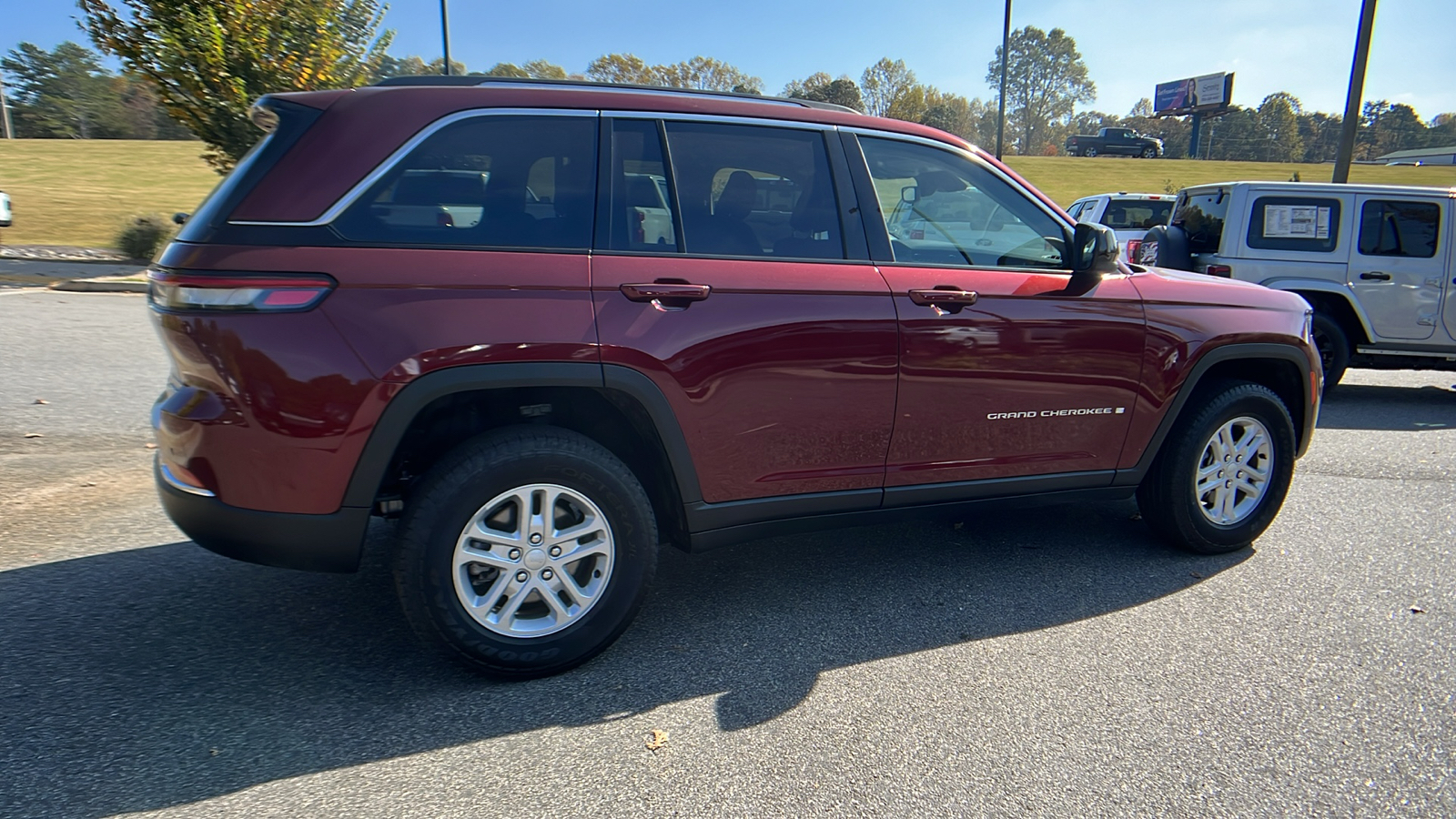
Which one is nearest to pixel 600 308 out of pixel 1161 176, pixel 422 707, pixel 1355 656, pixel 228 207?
pixel 228 207

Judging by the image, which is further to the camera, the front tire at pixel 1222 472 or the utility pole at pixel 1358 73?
the utility pole at pixel 1358 73

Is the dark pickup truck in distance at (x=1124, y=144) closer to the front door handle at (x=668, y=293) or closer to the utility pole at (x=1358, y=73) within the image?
the utility pole at (x=1358, y=73)

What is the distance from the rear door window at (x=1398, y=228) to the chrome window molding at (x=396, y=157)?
7887mm

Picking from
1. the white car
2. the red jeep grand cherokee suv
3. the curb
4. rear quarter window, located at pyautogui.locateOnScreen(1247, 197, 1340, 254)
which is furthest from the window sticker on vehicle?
the curb

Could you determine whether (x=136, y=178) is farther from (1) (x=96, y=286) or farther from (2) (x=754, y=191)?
(2) (x=754, y=191)

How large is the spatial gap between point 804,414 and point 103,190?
37164 millimetres

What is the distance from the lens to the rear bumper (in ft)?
8.54

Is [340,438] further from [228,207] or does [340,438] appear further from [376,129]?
[376,129]

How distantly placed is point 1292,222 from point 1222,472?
4993 millimetres

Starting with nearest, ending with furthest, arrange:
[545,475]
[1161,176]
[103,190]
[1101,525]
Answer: [545,475]
[1101,525]
[103,190]
[1161,176]

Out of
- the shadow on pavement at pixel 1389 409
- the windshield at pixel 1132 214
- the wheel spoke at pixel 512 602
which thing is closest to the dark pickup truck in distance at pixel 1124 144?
the windshield at pixel 1132 214

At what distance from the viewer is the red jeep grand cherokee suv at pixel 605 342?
2562mm

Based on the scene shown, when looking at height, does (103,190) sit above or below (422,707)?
above

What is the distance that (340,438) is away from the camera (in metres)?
2.58
